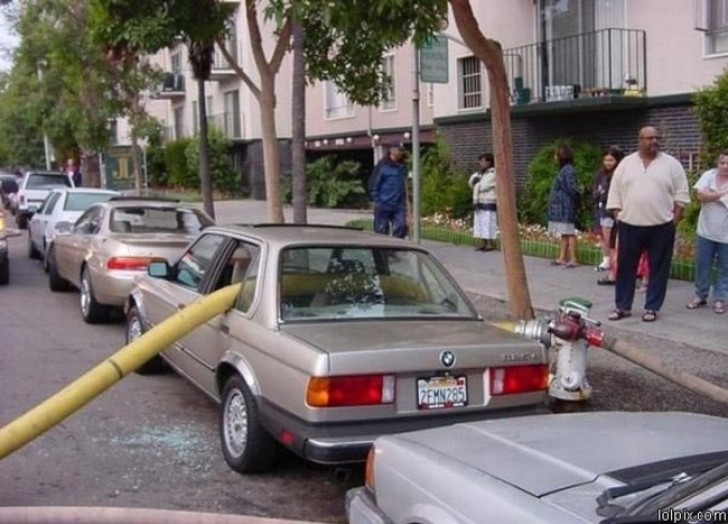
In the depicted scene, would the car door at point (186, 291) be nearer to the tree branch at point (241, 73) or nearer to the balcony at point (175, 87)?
the tree branch at point (241, 73)

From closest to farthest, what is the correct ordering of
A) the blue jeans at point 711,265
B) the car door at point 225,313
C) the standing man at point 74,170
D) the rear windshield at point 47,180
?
the car door at point 225,313, the blue jeans at point 711,265, the rear windshield at point 47,180, the standing man at point 74,170

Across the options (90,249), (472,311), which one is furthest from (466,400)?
(90,249)

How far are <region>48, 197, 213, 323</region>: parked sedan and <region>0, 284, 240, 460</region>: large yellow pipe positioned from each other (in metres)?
4.21

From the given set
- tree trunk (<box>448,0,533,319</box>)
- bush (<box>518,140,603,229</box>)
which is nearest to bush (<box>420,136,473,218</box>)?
bush (<box>518,140,603,229</box>)

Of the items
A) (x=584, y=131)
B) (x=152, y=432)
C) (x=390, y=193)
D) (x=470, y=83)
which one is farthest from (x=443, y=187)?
(x=152, y=432)

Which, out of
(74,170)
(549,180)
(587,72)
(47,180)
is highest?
(587,72)

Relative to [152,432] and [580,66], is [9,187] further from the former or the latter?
[152,432]

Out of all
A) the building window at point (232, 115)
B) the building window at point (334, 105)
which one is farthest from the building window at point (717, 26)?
the building window at point (232, 115)

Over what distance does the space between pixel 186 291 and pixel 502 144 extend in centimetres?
292

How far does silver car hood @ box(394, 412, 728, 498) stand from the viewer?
321cm

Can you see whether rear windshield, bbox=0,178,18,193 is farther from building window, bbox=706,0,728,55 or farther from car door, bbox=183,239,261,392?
car door, bbox=183,239,261,392

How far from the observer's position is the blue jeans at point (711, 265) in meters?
10.0

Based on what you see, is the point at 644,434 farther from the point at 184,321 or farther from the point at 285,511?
the point at 184,321

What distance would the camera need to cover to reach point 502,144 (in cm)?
835
